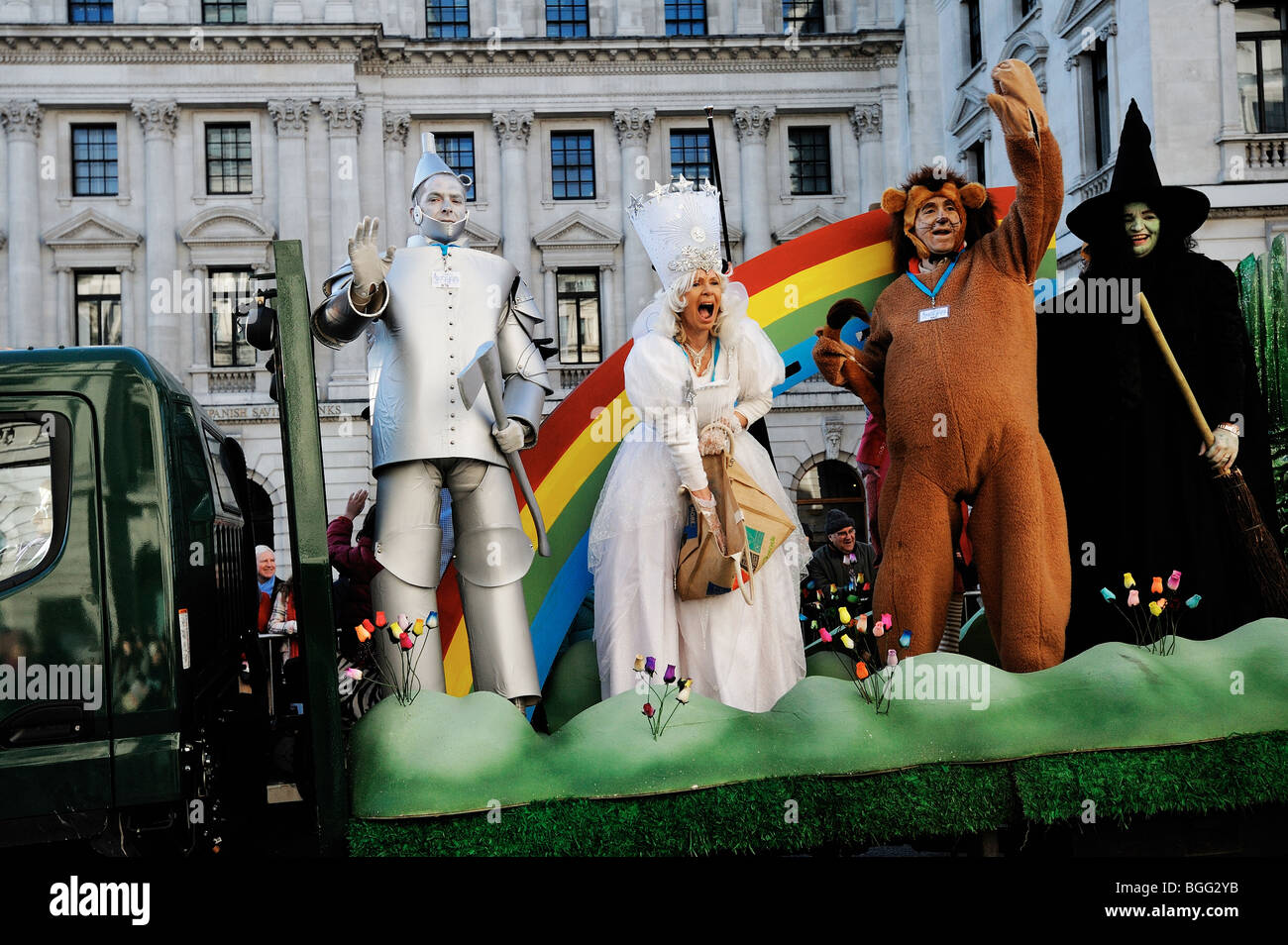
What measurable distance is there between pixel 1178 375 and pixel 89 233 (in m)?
28.6

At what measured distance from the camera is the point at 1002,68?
4027 mm

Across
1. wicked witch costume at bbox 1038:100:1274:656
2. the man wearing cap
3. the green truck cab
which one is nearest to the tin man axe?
the green truck cab

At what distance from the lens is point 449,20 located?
3091 cm

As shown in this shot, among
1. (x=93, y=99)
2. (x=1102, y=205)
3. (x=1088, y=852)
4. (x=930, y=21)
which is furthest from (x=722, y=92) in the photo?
(x=1088, y=852)

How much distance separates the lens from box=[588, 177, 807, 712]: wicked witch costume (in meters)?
4.10

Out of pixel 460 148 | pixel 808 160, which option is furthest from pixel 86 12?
pixel 808 160

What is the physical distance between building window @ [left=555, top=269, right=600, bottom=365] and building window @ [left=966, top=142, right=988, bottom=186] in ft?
30.5

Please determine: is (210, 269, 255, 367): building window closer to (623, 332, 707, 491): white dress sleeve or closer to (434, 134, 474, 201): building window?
(434, 134, 474, 201): building window

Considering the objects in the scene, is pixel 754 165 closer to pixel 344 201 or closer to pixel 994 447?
pixel 344 201

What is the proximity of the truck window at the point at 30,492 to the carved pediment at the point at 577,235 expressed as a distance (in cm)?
2768

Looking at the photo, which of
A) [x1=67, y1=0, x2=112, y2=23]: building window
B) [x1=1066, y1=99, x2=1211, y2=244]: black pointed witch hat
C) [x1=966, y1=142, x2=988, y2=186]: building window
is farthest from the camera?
[x1=67, y1=0, x2=112, y2=23]: building window

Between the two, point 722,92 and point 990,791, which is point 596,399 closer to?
point 990,791

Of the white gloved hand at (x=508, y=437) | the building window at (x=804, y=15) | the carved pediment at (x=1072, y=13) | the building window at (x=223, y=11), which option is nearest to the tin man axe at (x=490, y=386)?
the white gloved hand at (x=508, y=437)

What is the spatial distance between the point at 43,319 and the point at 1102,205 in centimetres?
2828
